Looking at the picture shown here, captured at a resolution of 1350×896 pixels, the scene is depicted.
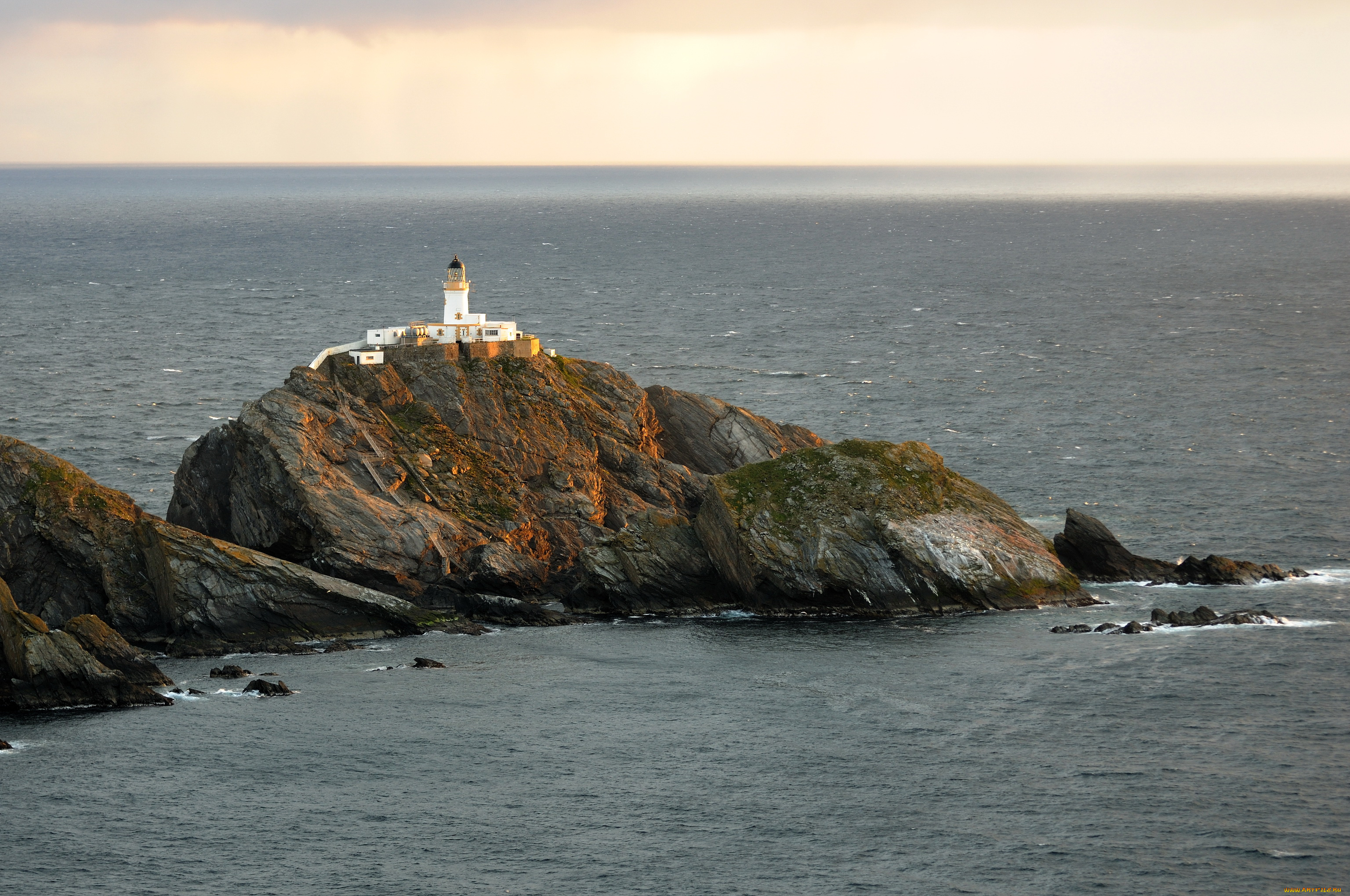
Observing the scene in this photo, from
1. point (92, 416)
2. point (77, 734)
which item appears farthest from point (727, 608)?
point (92, 416)

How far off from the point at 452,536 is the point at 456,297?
23251 mm

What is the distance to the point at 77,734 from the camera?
66750 mm

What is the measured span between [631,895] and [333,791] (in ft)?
50.7

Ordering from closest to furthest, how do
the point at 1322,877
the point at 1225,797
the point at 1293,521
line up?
the point at 1322,877 → the point at 1225,797 → the point at 1293,521

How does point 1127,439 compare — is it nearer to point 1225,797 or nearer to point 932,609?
point 932,609

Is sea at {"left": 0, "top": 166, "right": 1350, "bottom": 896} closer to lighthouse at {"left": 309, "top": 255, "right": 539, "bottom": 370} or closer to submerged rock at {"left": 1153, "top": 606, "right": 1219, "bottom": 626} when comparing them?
submerged rock at {"left": 1153, "top": 606, "right": 1219, "bottom": 626}

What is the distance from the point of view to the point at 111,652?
239 ft

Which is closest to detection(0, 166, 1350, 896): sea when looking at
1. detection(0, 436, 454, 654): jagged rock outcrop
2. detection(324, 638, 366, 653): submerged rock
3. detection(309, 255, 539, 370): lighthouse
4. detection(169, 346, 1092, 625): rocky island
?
detection(324, 638, 366, 653): submerged rock

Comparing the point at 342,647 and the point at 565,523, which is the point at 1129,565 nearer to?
the point at 565,523

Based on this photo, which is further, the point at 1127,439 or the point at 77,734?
the point at 1127,439

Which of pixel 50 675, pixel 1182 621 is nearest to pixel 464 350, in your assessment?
pixel 50 675

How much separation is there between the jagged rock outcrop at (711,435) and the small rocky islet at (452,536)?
5.65 m

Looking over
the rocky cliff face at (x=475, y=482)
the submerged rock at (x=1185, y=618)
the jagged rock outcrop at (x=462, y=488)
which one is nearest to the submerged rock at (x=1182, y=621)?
the submerged rock at (x=1185, y=618)

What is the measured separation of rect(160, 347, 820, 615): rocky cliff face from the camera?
86.1 meters
